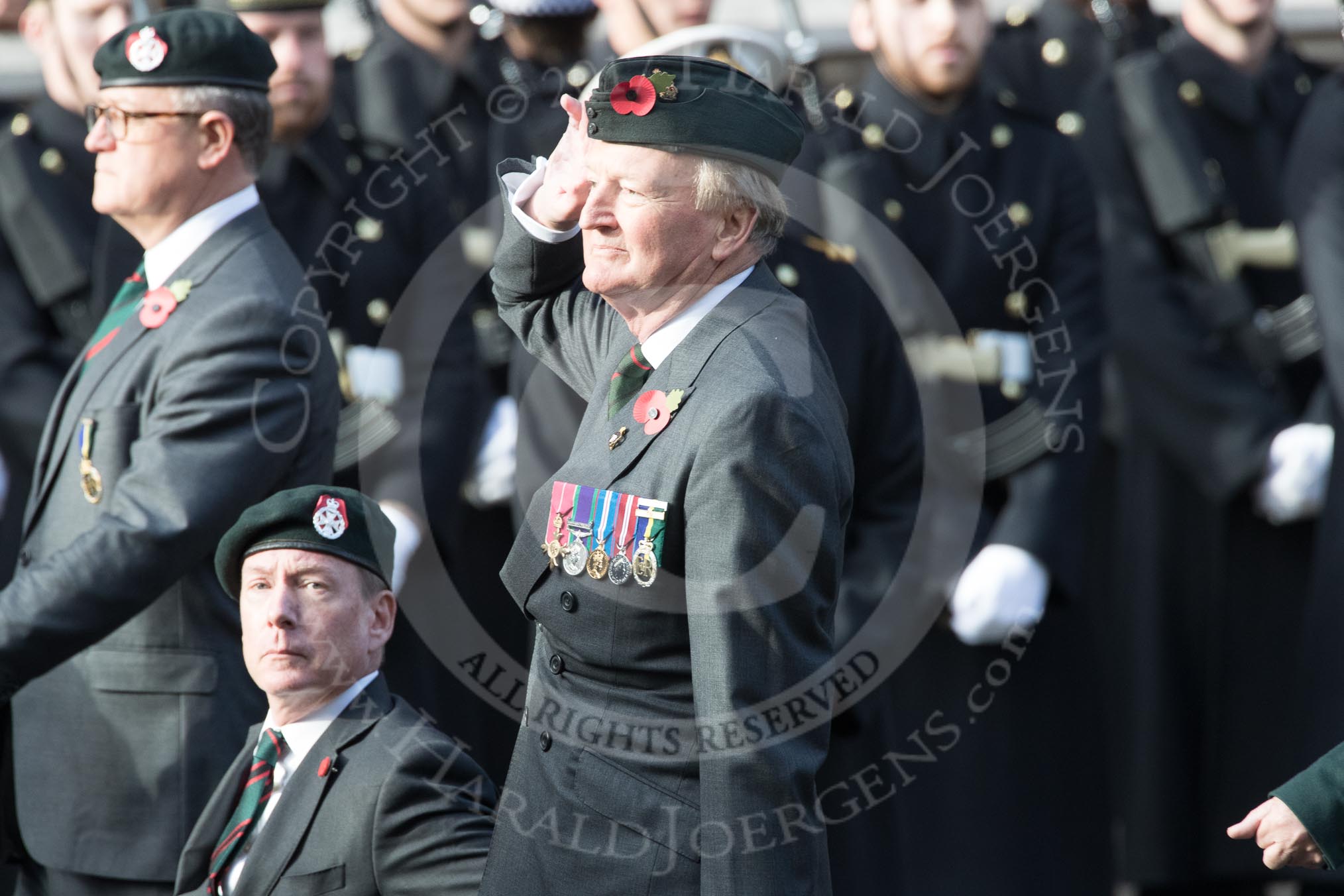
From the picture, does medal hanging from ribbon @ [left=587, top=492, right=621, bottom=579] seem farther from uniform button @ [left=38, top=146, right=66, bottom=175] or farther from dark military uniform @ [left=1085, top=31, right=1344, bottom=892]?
uniform button @ [left=38, top=146, right=66, bottom=175]

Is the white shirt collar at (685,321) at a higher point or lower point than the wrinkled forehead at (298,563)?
higher

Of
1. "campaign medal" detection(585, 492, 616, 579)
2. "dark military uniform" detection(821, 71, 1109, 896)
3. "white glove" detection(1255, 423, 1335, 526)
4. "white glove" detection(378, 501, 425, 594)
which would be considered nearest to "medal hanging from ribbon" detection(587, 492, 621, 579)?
"campaign medal" detection(585, 492, 616, 579)

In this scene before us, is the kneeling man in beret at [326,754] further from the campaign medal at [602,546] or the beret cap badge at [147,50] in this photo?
the beret cap badge at [147,50]

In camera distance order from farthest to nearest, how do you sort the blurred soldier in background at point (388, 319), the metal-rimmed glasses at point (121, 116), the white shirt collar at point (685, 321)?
1. the blurred soldier in background at point (388, 319)
2. the metal-rimmed glasses at point (121, 116)
3. the white shirt collar at point (685, 321)

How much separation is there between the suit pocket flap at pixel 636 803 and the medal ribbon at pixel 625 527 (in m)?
0.28

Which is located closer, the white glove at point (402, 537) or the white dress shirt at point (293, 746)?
the white dress shirt at point (293, 746)

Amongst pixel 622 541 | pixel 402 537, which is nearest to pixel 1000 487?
pixel 402 537

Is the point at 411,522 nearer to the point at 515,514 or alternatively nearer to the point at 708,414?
the point at 515,514

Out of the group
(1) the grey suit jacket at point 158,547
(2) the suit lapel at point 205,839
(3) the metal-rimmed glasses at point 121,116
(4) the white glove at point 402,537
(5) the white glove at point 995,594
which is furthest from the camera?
(4) the white glove at point 402,537

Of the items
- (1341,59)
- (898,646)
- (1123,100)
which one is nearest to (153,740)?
(898,646)

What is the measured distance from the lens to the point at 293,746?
3.16 m

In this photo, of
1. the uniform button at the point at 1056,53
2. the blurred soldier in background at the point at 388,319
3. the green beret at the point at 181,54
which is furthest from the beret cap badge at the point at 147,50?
the uniform button at the point at 1056,53

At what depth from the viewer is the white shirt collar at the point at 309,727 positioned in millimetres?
3143

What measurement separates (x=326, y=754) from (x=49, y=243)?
94.9 inches
